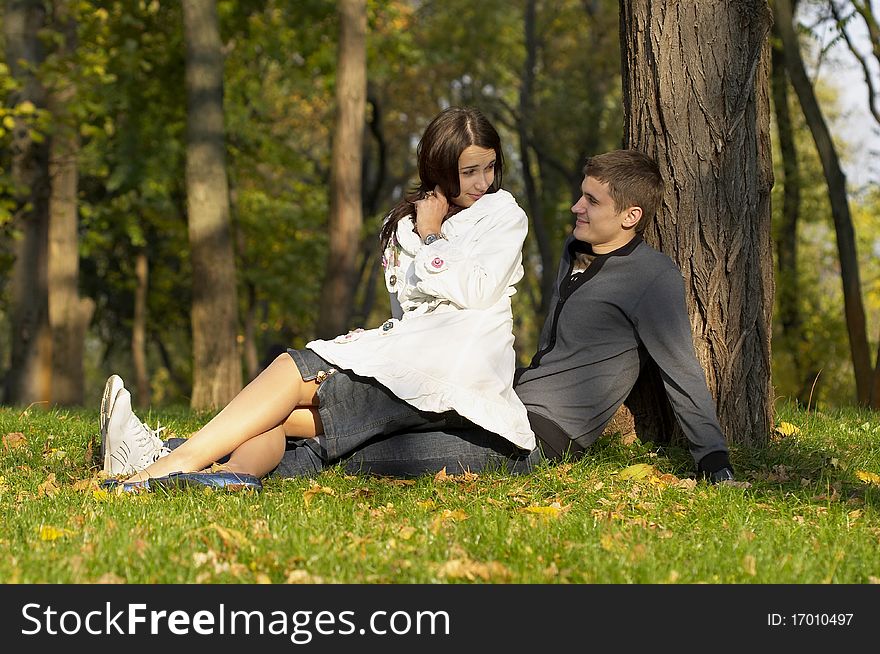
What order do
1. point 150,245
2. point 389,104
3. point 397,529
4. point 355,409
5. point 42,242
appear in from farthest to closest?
point 389,104
point 150,245
point 42,242
point 355,409
point 397,529

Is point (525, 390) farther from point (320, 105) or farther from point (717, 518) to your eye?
point (320, 105)

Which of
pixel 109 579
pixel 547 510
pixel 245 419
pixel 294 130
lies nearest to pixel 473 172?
pixel 245 419

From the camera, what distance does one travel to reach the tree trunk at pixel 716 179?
5.60 metres

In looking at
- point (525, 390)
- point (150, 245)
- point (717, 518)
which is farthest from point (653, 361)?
point (150, 245)

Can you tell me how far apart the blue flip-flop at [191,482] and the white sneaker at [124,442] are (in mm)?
147

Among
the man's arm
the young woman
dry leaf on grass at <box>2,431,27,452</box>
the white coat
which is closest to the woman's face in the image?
the young woman

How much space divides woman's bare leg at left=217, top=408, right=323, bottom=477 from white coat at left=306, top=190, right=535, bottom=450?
1.32 feet

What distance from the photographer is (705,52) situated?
5648mm

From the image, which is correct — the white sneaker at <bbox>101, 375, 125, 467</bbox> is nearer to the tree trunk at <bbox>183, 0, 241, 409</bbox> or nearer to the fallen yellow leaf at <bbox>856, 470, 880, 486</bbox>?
the fallen yellow leaf at <bbox>856, 470, 880, 486</bbox>

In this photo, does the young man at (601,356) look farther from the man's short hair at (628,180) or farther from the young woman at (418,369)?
the young woman at (418,369)

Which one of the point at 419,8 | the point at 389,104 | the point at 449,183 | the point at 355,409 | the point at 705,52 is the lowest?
the point at 355,409

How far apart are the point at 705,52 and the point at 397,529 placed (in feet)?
10.3

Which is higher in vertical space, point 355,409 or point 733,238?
point 733,238

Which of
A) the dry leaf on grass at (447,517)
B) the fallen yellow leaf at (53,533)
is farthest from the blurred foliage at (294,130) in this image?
the dry leaf on grass at (447,517)
